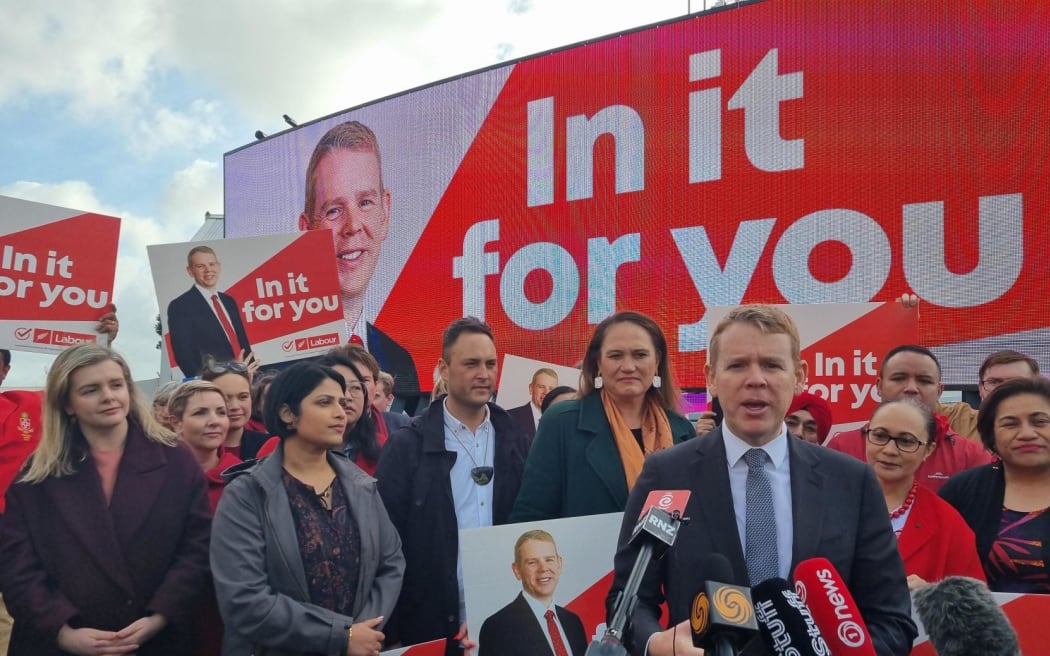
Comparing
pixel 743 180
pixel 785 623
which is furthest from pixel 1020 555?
pixel 743 180

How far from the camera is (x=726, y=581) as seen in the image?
66.0 inches

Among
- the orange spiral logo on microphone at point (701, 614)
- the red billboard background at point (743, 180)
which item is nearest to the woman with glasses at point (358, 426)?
the orange spiral logo on microphone at point (701, 614)

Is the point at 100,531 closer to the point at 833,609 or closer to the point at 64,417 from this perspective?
the point at 64,417

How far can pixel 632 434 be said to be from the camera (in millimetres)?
3350

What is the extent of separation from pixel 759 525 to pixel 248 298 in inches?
Answer: 222

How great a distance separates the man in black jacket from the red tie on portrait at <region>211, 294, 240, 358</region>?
3.59 metres

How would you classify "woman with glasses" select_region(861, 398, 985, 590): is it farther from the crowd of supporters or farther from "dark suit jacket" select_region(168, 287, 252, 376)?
"dark suit jacket" select_region(168, 287, 252, 376)

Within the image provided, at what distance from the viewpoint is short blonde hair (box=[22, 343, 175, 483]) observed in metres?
3.32

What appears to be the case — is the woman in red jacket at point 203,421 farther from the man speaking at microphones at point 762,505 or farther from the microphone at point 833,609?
the microphone at point 833,609

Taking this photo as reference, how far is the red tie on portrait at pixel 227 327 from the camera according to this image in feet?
22.7

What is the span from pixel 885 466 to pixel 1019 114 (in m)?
7.52

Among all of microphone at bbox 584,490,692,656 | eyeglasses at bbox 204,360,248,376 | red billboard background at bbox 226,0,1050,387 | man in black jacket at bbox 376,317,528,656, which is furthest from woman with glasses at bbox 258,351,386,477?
red billboard background at bbox 226,0,1050,387

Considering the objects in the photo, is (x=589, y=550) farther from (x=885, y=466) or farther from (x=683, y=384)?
(x=683, y=384)

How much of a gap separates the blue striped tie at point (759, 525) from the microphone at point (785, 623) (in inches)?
9.5
